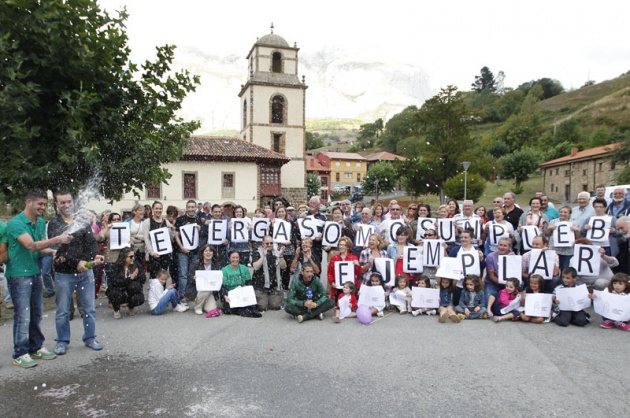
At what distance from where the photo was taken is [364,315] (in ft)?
24.5

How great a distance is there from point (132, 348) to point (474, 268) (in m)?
5.64

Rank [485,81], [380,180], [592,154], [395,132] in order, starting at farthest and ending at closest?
[485,81], [395,132], [380,180], [592,154]

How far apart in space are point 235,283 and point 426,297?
3.36 meters

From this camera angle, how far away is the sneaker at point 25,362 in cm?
546

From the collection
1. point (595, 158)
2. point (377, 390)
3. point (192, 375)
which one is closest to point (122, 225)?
point (192, 375)

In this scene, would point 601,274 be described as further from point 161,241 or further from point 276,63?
point 276,63

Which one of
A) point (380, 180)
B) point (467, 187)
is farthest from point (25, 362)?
point (380, 180)

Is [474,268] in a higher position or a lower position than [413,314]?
higher

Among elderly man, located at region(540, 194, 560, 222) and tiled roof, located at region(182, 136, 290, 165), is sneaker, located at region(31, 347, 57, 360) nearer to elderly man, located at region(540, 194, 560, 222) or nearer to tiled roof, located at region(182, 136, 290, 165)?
elderly man, located at region(540, 194, 560, 222)

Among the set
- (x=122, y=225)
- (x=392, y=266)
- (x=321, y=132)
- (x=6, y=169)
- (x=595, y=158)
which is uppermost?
(x=321, y=132)

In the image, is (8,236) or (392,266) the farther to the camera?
(392,266)

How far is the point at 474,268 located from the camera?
8.07 metres

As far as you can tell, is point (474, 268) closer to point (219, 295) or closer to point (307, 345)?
point (307, 345)

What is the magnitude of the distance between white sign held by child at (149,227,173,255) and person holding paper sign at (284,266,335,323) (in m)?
2.63
